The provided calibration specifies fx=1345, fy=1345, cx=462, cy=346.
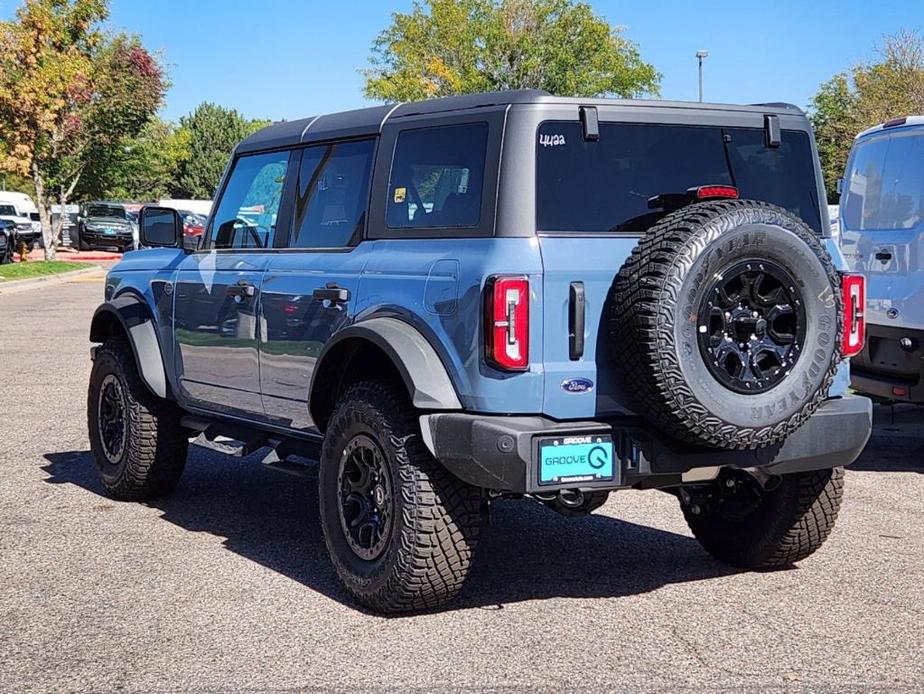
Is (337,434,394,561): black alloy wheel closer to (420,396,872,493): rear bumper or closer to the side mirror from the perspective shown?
(420,396,872,493): rear bumper

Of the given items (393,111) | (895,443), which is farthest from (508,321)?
(895,443)

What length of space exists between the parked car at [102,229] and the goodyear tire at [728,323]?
4615cm

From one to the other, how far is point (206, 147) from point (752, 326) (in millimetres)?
93110

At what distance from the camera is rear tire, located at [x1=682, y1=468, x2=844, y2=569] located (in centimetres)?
571

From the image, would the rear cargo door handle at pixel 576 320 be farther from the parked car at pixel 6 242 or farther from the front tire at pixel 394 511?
the parked car at pixel 6 242

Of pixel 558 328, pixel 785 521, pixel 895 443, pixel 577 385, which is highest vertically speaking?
pixel 558 328

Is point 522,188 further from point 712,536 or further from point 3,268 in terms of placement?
point 3,268

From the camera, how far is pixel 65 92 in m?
37.8

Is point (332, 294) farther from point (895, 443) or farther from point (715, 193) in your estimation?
point (895, 443)

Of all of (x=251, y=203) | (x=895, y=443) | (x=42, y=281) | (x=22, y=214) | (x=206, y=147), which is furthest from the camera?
(x=206, y=147)

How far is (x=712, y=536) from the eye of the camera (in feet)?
20.2

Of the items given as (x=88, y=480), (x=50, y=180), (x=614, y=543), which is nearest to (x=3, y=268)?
(x=50, y=180)

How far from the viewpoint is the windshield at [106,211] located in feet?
167

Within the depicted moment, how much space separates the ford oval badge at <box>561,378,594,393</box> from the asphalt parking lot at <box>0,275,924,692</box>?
0.91m
